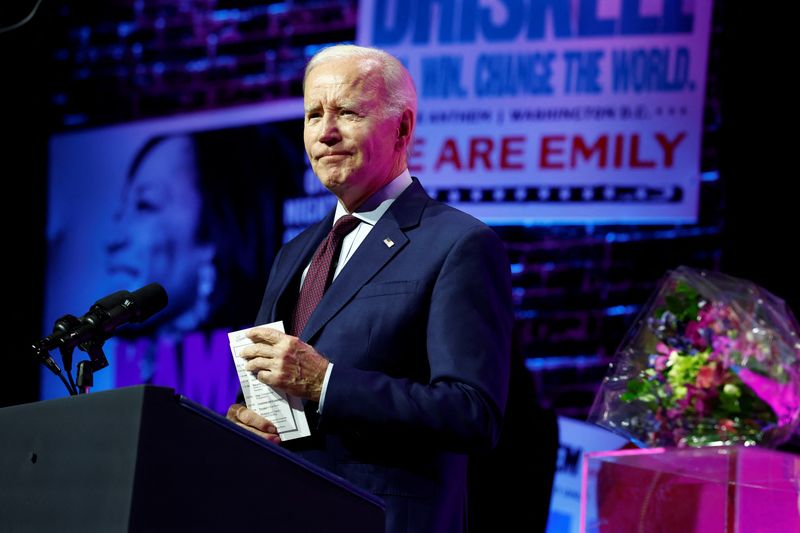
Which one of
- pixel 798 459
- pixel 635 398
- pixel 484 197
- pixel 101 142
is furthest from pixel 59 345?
pixel 101 142

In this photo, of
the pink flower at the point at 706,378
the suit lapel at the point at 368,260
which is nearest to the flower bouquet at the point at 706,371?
the pink flower at the point at 706,378

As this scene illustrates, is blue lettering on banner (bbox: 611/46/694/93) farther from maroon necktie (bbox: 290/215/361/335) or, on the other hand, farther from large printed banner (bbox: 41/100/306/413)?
maroon necktie (bbox: 290/215/361/335)

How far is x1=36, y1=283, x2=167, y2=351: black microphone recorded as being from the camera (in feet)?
6.35

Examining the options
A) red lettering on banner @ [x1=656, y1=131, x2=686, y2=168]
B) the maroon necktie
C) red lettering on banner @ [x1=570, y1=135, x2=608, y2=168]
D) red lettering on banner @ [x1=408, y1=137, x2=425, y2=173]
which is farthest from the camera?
red lettering on banner @ [x1=408, y1=137, x2=425, y2=173]

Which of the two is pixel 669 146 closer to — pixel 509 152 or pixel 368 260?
pixel 509 152

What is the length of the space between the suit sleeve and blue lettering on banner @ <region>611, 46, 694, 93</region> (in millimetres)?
2319

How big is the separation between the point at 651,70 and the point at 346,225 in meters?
2.34

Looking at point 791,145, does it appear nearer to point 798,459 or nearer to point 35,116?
point 798,459

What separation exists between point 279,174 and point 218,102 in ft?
1.66

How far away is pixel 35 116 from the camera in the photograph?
528 cm

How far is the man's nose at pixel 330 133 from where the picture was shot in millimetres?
2346

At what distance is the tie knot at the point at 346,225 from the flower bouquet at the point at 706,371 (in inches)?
30.5

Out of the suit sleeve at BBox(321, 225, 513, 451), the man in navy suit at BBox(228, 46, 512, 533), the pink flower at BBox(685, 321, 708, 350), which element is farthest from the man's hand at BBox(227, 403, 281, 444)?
the pink flower at BBox(685, 321, 708, 350)

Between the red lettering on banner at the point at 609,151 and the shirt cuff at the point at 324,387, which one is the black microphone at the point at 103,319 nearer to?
the shirt cuff at the point at 324,387
